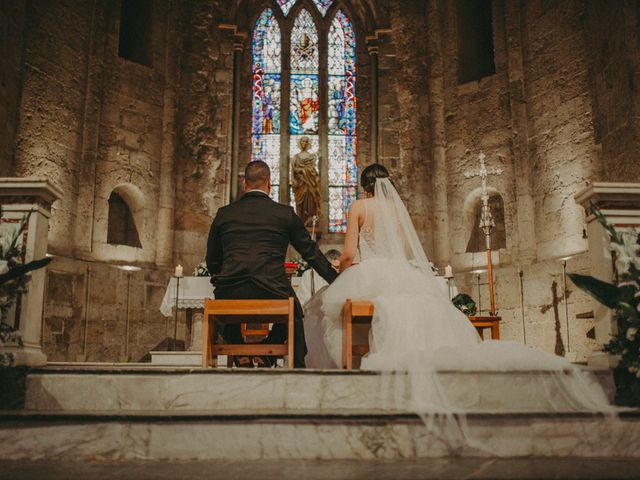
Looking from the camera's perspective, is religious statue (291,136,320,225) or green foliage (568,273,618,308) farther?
religious statue (291,136,320,225)

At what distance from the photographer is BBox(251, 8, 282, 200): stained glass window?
1191 centimetres

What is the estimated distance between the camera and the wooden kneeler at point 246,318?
437 centimetres

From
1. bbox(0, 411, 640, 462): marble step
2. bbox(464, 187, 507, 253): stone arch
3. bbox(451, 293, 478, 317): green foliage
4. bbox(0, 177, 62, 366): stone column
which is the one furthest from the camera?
bbox(464, 187, 507, 253): stone arch

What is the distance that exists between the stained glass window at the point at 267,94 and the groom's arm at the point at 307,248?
701 cm

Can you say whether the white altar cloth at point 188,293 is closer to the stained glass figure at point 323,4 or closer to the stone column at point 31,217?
the stone column at point 31,217

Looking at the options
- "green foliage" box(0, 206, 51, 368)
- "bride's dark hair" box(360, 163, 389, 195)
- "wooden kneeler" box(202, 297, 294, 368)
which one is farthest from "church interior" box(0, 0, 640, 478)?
"green foliage" box(0, 206, 51, 368)

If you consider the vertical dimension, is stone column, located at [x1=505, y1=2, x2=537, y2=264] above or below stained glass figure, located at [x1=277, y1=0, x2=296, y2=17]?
below

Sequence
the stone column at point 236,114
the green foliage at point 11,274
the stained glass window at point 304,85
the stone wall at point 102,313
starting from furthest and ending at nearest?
the stained glass window at point 304,85, the stone column at point 236,114, the stone wall at point 102,313, the green foliage at point 11,274

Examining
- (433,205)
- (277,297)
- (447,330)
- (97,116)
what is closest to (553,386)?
(447,330)

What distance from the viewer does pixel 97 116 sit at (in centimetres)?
1023

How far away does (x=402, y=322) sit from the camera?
4160 millimetres

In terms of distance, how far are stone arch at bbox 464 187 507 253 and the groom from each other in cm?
646

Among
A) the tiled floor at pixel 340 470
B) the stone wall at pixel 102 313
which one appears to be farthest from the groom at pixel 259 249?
the stone wall at pixel 102 313

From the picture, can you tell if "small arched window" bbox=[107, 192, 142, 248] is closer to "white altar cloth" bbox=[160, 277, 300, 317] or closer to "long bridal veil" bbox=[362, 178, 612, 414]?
"white altar cloth" bbox=[160, 277, 300, 317]
